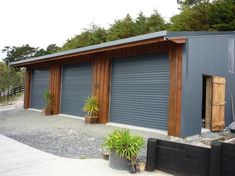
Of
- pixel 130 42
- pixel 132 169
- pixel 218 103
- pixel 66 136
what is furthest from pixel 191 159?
pixel 218 103

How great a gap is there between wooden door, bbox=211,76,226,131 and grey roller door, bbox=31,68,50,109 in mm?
9227

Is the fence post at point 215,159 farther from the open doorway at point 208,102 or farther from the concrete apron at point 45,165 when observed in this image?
the open doorway at point 208,102

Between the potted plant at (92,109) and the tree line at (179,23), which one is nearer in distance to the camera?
the potted plant at (92,109)

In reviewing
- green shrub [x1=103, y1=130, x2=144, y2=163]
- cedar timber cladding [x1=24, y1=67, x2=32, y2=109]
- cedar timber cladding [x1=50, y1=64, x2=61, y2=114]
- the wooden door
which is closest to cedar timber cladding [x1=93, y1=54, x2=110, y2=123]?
cedar timber cladding [x1=50, y1=64, x2=61, y2=114]

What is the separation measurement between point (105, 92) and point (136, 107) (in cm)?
167

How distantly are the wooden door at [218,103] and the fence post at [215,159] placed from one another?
17.8 feet

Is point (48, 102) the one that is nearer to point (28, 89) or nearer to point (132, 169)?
point (28, 89)

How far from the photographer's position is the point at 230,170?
414 cm

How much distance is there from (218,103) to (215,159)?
5.74 metres

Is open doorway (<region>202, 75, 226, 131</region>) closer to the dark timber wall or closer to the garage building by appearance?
the garage building


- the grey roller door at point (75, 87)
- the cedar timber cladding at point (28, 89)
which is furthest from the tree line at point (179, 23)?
the grey roller door at point (75, 87)

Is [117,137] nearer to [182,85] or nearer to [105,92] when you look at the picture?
[182,85]

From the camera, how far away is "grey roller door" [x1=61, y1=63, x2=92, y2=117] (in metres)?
12.3

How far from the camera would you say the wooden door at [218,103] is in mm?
9445
